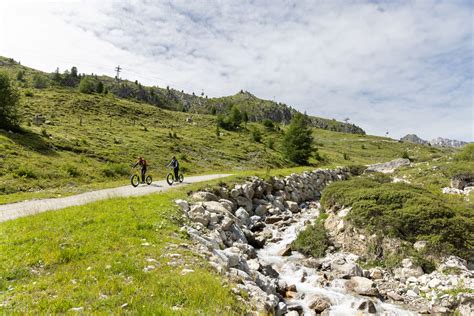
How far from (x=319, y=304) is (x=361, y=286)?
290 centimetres

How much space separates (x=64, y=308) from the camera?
5.91 meters

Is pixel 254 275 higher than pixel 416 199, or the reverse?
pixel 416 199

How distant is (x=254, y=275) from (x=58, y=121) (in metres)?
53.4

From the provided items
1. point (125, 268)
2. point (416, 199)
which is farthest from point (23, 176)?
point (416, 199)

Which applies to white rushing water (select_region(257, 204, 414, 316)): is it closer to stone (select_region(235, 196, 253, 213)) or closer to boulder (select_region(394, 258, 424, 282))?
boulder (select_region(394, 258, 424, 282))

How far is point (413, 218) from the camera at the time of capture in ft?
52.5

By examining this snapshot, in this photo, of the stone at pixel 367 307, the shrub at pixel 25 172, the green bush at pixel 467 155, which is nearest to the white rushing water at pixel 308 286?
the stone at pixel 367 307

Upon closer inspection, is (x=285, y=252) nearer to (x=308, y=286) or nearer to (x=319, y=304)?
(x=308, y=286)

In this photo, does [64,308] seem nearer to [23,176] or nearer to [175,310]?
[175,310]

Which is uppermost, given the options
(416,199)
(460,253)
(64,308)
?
(416,199)

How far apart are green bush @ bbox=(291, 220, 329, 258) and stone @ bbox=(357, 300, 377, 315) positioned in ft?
19.2

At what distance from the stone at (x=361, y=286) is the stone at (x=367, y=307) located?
114 cm

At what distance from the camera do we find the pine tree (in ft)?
188

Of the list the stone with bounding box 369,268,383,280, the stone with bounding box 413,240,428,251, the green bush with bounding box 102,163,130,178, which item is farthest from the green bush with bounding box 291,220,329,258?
the green bush with bounding box 102,163,130,178
